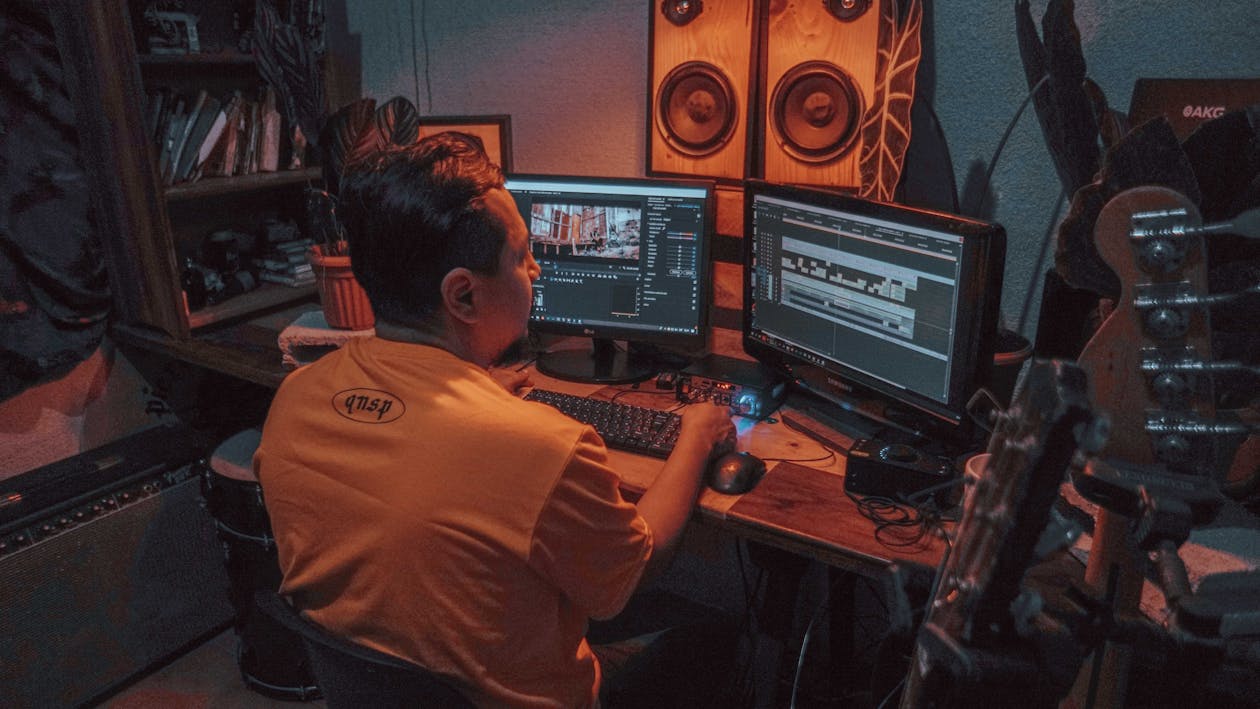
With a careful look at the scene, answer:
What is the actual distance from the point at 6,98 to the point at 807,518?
2052 millimetres

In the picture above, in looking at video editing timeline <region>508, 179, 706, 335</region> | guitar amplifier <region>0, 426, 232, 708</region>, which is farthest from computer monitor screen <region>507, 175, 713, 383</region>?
guitar amplifier <region>0, 426, 232, 708</region>

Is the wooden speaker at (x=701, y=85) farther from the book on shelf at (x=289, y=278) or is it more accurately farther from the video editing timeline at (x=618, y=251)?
the book on shelf at (x=289, y=278)

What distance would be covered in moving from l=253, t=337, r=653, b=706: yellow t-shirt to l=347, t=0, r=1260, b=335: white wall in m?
1.11

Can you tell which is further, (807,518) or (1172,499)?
(807,518)

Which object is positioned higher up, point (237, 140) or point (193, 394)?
point (237, 140)

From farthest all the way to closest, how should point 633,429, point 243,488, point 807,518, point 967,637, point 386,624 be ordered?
point 243,488 → point 633,429 → point 807,518 → point 386,624 → point 967,637

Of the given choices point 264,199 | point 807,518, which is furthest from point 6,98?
point 807,518

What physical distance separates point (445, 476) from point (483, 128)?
1.49 metres

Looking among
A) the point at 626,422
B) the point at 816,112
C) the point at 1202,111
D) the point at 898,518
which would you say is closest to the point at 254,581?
the point at 626,422

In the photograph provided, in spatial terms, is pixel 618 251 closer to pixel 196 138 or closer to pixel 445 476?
pixel 445 476

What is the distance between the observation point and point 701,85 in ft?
5.88

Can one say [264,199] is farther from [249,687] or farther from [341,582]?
[341,582]

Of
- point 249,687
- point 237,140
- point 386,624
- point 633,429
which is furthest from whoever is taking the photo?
point 237,140

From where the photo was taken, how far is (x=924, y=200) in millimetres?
1770
